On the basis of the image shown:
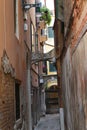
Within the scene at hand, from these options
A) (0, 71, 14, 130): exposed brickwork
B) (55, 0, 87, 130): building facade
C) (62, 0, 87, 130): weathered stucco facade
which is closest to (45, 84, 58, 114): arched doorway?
(0, 71, 14, 130): exposed brickwork

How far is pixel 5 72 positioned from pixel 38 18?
66.8 ft

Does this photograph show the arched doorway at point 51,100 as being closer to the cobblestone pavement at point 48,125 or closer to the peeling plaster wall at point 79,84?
the cobblestone pavement at point 48,125

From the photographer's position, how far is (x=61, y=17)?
38.1 ft

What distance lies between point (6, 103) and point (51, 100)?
28912 millimetres

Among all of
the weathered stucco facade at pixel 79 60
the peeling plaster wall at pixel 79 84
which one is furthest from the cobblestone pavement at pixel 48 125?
the weathered stucco facade at pixel 79 60

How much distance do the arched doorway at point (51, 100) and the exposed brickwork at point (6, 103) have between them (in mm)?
27098

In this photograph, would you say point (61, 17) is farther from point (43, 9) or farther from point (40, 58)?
point (43, 9)

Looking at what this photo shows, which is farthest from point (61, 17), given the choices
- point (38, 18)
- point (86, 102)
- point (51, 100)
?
point (51, 100)

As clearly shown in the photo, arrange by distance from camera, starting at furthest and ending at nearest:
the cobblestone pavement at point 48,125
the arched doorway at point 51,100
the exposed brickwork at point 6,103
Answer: the arched doorway at point 51,100
the cobblestone pavement at point 48,125
the exposed brickwork at point 6,103

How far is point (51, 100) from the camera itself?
121ft

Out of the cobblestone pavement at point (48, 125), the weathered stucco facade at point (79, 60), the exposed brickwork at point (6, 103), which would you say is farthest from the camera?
the cobblestone pavement at point (48, 125)

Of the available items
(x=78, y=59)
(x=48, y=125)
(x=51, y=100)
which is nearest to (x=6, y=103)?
(x=78, y=59)

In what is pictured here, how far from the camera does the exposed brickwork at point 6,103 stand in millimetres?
7446

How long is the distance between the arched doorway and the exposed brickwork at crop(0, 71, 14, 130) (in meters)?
27.1
